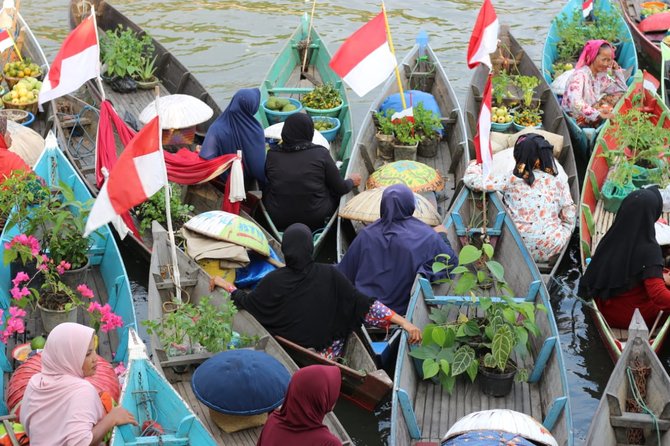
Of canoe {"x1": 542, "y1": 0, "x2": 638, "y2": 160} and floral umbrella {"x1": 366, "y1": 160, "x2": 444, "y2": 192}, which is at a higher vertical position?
floral umbrella {"x1": 366, "y1": 160, "x2": 444, "y2": 192}

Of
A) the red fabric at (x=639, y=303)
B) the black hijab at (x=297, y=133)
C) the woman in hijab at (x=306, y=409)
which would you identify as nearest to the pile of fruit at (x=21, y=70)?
the black hijab at (x=297, y=133)

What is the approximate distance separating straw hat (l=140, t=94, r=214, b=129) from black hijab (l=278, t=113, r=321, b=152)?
1.57m

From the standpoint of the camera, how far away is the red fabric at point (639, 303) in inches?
250

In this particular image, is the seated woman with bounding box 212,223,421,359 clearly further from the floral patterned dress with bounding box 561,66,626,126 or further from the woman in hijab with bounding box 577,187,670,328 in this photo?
the floral patterned dress with bounding box 561,66,626,126

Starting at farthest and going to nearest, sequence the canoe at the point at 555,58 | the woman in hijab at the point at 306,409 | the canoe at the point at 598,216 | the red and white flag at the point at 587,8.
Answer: the red and white flag at the point at 587,8 < the canoe at the point at 555,58 < the canoe at the point at 598,216 < the woman in hijab at the point at 306,409

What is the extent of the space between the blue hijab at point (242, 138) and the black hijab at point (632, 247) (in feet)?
10.5

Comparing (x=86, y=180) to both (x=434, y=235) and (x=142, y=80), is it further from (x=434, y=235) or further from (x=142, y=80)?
(x=434, y=235)

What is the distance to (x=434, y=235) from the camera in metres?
6.51

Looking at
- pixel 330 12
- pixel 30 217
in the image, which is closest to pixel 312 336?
pixel 30 217

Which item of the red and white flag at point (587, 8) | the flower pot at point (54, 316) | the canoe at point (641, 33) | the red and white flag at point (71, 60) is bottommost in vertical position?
the canoe at point (641, 33)

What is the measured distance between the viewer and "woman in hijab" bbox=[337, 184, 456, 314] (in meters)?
6.41

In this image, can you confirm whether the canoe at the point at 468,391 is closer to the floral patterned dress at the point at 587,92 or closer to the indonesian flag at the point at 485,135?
the indonesian flag at the point at 485,135

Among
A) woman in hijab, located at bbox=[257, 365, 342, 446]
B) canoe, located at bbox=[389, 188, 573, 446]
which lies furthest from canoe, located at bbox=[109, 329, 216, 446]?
canoe, located at bbox=[389, 188, 573, 446]

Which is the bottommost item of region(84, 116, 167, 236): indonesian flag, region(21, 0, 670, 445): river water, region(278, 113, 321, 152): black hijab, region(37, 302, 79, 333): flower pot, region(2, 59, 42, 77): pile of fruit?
region(21, 0, 670, 445): river water
